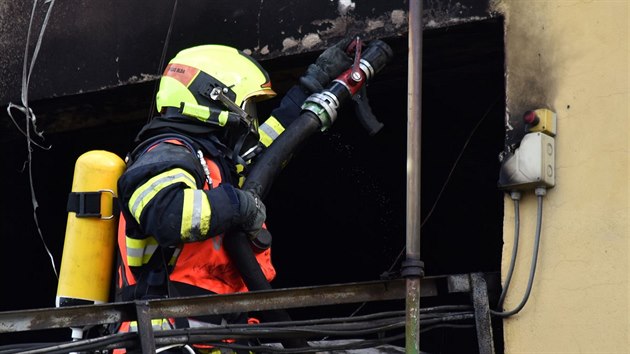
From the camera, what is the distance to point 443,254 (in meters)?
6.87

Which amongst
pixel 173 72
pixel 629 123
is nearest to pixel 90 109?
pixel 173 72

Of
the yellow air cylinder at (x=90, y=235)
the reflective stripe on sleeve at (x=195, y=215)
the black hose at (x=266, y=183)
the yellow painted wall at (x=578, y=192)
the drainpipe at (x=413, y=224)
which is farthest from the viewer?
the yellow air cylinder at (x=90, y=235)

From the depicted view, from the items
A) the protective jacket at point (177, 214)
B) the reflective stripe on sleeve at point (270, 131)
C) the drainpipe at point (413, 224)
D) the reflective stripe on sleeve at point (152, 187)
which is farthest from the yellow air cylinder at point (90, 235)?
the drainpipe at point (413, 224)

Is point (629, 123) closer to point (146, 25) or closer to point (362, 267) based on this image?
point (146, 25)

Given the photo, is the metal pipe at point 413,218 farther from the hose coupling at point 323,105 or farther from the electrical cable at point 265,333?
the hose coupling at point 323,105

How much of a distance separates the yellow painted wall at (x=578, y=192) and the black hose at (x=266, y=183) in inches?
34.9

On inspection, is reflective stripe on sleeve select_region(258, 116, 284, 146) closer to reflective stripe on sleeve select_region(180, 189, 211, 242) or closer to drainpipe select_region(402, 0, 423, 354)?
reflective stripe on sleeve select_region(180, 189, 211, 242)

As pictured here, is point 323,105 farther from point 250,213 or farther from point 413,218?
point 413,218

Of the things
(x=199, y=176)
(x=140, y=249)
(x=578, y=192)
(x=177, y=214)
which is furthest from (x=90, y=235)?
(x=578, y=192)

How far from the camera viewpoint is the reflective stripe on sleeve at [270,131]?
5.01 m

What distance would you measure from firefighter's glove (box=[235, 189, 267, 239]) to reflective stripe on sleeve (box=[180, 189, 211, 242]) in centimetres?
14

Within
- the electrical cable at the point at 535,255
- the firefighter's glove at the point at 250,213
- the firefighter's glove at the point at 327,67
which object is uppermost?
the firefighter's glove at the point at 327,67

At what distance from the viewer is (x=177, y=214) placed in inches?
167

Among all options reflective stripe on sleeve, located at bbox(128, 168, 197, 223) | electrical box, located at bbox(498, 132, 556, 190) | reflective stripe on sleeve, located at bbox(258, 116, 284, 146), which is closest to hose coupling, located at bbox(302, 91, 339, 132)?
reflective stripe on sleeve, located at bbox(258, 116, 284, 146)
